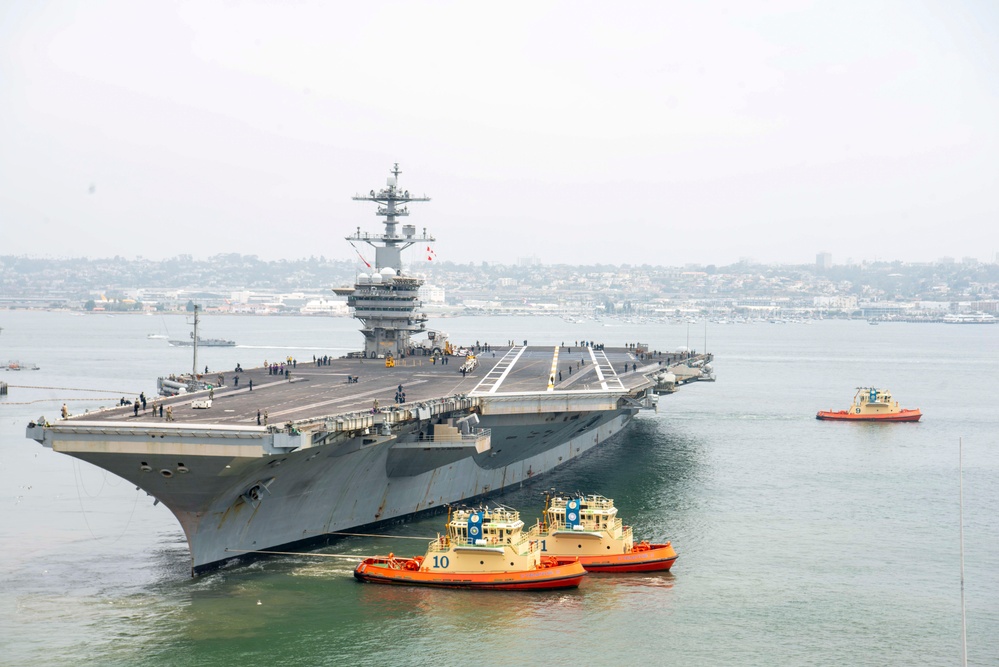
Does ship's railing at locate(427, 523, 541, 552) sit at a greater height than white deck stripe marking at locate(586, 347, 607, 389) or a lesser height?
lesser

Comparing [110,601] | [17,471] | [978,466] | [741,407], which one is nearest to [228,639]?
[110,601]

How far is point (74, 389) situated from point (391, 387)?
33.5 metres

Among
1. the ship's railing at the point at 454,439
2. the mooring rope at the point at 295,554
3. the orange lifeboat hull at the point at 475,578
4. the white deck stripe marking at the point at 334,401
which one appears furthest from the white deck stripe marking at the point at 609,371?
the mooring rope at the point at 295,554

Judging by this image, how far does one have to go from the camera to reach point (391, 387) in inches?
1347

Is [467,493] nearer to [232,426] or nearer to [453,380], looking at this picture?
[453,380]

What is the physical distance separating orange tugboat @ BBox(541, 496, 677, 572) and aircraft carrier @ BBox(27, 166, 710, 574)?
290 centimetres

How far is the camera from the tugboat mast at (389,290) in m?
44.1

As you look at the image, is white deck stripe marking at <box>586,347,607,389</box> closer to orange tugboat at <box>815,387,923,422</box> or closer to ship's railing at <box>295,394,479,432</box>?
ship's railing at <box>295,394,479,432</box>

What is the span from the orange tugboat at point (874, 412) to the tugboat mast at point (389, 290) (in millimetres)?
21587

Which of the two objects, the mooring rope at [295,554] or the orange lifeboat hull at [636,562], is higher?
the mooring rope at [295,554]

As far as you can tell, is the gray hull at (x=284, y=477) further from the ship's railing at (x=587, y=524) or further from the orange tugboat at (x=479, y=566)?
the ship's railing at (x=587, y=524)

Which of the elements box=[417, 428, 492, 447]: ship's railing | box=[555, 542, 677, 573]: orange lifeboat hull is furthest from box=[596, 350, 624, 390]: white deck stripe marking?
box=[555, 542, 677, 573]: orange lifeboat hull

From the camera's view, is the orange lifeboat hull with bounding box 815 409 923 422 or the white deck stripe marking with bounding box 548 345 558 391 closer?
the white deck stripe marking with bounding box 548 345 558 391

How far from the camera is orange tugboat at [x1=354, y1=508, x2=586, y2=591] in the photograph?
23.9 metres
